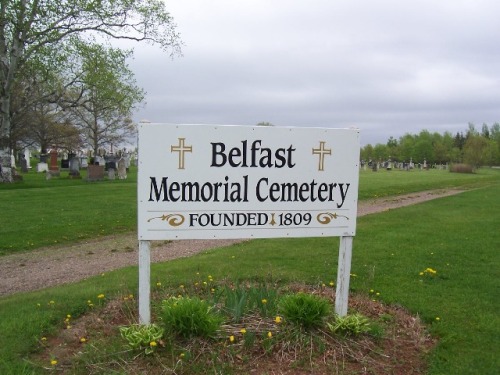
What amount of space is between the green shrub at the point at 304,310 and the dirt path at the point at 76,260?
3668 millimetres

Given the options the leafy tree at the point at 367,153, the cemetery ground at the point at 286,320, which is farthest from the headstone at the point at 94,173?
the leafy tree at the point at 367,153

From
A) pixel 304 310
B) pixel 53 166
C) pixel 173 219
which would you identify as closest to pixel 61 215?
pixel 173 219

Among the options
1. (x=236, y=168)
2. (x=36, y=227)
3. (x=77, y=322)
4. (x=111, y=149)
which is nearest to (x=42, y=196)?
(x=36, y=227)

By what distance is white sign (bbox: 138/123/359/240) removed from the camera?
12.3 feet

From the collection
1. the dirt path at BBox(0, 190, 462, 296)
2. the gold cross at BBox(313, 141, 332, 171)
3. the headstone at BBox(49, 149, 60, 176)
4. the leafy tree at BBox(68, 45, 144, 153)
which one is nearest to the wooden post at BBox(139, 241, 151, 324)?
the gold cross at BBox(313, 141, 332, 171)

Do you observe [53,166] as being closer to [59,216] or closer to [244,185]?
[59,216]

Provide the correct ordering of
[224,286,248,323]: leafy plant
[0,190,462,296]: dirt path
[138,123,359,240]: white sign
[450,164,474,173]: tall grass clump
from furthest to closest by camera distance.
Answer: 1. [450,164,474,173]: tall grass clump
2. [0,190,462,296]: dirt path
3. [224,286,248,323]: leafy plant
4. [138,123,359,240]: white sign

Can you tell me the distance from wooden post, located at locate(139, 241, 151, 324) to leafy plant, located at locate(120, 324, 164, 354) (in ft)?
0.48

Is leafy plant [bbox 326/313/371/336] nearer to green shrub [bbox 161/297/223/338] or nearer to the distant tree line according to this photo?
green shrub [bbox 161/297/223/338]

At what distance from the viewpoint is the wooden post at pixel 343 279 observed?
4109 mm

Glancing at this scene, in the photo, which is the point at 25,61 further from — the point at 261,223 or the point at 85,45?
the point at 261,223

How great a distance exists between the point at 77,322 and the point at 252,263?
113 inches

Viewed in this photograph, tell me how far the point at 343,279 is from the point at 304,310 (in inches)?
22.1

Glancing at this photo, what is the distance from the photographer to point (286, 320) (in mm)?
3822
